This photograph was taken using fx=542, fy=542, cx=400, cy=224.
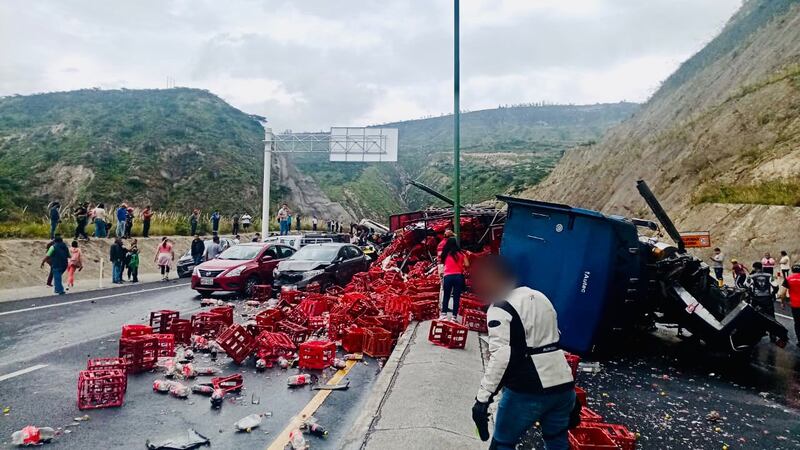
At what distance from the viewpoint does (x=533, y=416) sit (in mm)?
3572

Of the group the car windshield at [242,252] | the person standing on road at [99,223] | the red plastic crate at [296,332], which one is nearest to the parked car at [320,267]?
the car windshield at [242,252]

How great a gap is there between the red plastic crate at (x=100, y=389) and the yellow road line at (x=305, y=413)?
195 centimetres

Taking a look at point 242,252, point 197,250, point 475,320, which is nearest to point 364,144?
point 197,250

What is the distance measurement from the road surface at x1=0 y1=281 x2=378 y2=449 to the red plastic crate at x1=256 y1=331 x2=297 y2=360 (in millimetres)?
283

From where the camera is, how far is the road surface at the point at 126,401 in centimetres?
503

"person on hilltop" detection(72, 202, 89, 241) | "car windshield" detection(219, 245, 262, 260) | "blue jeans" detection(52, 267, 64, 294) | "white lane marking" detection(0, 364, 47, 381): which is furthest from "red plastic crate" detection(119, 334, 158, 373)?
"person on hilltop" detection(72, 202, 89, 241)

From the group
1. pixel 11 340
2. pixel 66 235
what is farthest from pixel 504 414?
pixel 66 235

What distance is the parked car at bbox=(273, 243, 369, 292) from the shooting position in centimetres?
1455

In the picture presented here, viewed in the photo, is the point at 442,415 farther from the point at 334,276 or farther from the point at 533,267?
the point at 334,276

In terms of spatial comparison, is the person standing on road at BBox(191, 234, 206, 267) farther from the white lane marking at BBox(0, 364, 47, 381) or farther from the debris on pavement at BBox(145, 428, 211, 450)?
the debris on pavement at BBox(145, 428, 211, 450)

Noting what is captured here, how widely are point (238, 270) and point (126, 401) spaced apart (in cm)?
927

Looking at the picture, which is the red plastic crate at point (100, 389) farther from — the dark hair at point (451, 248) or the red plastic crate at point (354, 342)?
the dark hair at point (451, 248)

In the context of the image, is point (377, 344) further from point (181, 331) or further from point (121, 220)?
point (121, 220)

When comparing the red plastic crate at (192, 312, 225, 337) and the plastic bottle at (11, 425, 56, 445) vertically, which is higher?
the red plastic crate at (192, 312, 225, 337)
